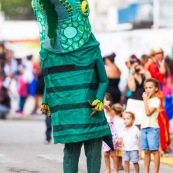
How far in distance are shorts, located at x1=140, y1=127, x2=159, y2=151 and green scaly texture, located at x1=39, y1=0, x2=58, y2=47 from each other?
3345 mm

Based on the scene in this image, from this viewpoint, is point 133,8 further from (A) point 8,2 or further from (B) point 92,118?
(A) point 8,2

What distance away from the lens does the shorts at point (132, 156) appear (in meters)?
12.6

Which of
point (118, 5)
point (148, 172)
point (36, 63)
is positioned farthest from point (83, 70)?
point (118, 5)

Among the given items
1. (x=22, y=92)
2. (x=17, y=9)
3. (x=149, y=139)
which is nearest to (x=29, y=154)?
(x=149, y=139)

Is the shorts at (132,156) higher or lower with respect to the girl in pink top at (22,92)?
higher

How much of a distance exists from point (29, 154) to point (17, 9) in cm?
5726

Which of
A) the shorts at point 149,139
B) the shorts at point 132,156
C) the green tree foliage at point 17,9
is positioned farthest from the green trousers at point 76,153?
the green tree foliage at point 17,9

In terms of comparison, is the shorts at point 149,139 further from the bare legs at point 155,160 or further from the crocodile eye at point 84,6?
the crocodile eye at point 84,6

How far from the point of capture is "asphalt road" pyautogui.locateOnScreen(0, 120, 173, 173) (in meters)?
→ 13.6

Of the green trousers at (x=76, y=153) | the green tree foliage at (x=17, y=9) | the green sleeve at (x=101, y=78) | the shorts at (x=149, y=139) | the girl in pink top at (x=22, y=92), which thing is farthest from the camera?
the green tree foliage at (x=17, y=9)

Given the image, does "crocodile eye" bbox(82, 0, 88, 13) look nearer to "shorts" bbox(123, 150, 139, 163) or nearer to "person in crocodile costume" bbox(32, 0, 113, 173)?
"person in crocodile costume" bbox(32, 0, 113, 173)

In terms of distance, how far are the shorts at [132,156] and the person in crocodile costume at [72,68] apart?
321 centimetres

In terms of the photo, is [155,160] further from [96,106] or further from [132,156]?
[96,106]

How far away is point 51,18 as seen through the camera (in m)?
9.27
